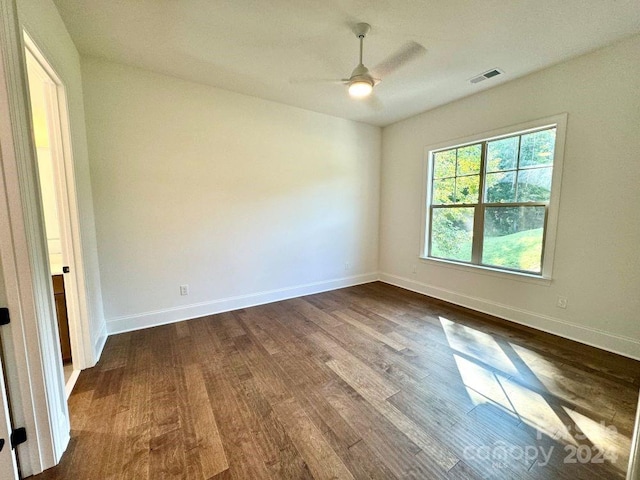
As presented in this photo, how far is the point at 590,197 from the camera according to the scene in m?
2.54

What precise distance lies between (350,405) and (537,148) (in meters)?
3.38

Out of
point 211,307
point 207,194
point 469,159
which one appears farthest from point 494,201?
point 211,307

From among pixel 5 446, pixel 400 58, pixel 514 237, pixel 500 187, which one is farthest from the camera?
pixel 500 187

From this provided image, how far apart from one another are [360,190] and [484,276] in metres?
2.37

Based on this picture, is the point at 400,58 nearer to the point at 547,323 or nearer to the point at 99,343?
the point at 547,323

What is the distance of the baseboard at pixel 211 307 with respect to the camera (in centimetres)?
288

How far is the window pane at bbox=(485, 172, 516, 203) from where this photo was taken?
3.16m

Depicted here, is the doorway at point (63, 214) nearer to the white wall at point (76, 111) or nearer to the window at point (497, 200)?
the white wall at point (76, 111)

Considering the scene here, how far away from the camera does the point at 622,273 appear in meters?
2.39

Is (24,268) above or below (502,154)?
below

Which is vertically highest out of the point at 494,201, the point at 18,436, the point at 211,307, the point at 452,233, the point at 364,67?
the point at 364,67

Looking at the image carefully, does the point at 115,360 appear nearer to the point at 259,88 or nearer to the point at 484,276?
the point at 259,88

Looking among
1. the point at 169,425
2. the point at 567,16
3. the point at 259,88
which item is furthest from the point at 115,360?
the point at 567,16

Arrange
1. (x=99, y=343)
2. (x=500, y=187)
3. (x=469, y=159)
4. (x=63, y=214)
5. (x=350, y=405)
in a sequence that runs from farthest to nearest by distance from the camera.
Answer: (x=469, y=159), (x=500, y=187), (x=99, y=343), (x=63, y=214), (x=350, y=405)
